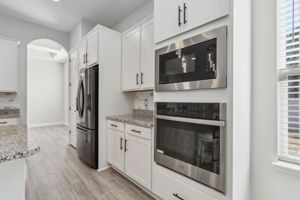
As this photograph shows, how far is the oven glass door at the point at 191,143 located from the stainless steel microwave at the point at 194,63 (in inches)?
13.4

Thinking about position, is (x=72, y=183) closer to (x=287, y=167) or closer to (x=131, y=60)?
(x=131, y=60)

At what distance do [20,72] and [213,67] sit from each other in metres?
4.45

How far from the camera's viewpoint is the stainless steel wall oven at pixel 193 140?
1.16m

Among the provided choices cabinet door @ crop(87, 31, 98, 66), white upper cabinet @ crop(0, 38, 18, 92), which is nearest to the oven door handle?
cabinet door @ crop(87, 31, 98, 66)

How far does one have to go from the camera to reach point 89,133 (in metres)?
2.75

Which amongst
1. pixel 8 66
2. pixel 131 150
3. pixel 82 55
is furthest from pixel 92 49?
pixel 8 66

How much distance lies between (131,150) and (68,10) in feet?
10.5

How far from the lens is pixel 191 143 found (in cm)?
135

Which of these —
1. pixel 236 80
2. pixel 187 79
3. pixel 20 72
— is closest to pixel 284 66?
pixel 236 80

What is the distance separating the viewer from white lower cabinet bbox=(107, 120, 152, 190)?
6.44 ft

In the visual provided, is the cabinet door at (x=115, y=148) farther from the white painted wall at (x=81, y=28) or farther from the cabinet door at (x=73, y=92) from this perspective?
the white painted wall at (x=81, y=28)

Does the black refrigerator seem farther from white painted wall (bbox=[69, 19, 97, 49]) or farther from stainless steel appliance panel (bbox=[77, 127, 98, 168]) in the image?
white painted wall (bbox=[69, 19, 97, 49])

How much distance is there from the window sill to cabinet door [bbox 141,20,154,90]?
1631mm

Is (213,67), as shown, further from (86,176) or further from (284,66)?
(86,176)
